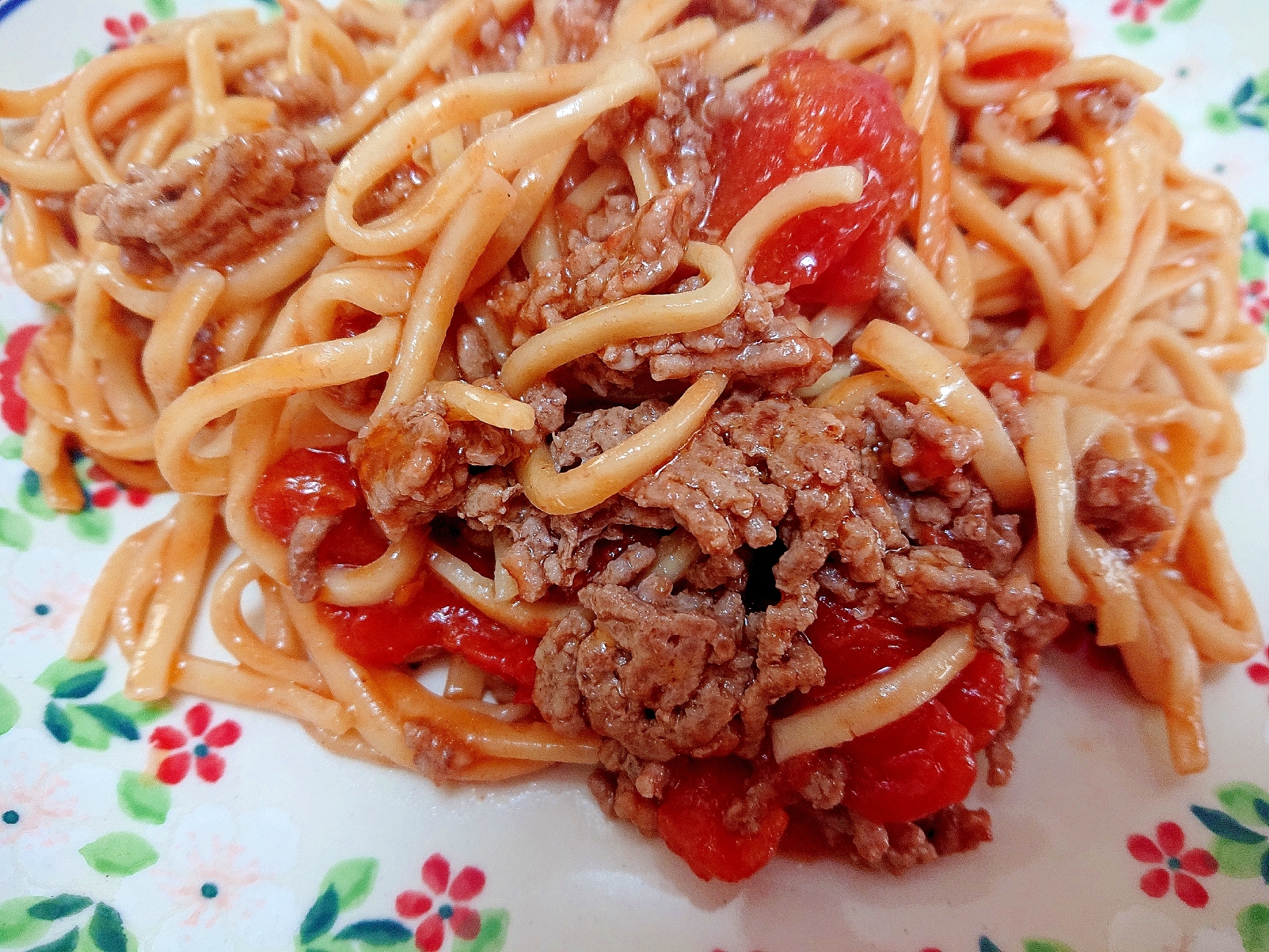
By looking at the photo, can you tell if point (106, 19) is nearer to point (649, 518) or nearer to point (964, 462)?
point (649, 518)

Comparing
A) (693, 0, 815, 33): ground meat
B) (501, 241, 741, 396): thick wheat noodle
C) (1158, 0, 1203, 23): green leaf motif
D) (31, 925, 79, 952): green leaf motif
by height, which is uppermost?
(693, 0, 815, 33): ground meat

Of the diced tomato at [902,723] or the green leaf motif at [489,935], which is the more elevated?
the diced tomato at [902,723]

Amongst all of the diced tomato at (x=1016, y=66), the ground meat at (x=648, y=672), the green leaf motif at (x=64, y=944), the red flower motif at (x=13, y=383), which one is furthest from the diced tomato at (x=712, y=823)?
the red flower motif at (x=13, y=383)

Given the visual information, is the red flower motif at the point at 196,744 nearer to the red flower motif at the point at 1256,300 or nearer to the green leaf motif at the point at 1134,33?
the red flower motif at the point at 1256,300

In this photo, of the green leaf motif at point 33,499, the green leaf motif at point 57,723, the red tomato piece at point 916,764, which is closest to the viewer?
the red tomato piece at point 916,764

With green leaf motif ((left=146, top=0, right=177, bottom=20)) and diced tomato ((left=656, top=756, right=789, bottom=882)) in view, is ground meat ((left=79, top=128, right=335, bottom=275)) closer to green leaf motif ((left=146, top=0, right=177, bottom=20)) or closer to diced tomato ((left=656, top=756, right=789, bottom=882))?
green leaf motif ((left=146, top=0, right=177, bottom=20))

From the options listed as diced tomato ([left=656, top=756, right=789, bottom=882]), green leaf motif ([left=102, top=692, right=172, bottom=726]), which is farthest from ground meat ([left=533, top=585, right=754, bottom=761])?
green leaf motif ([left=102, top=692, right=172, bottom=726])
